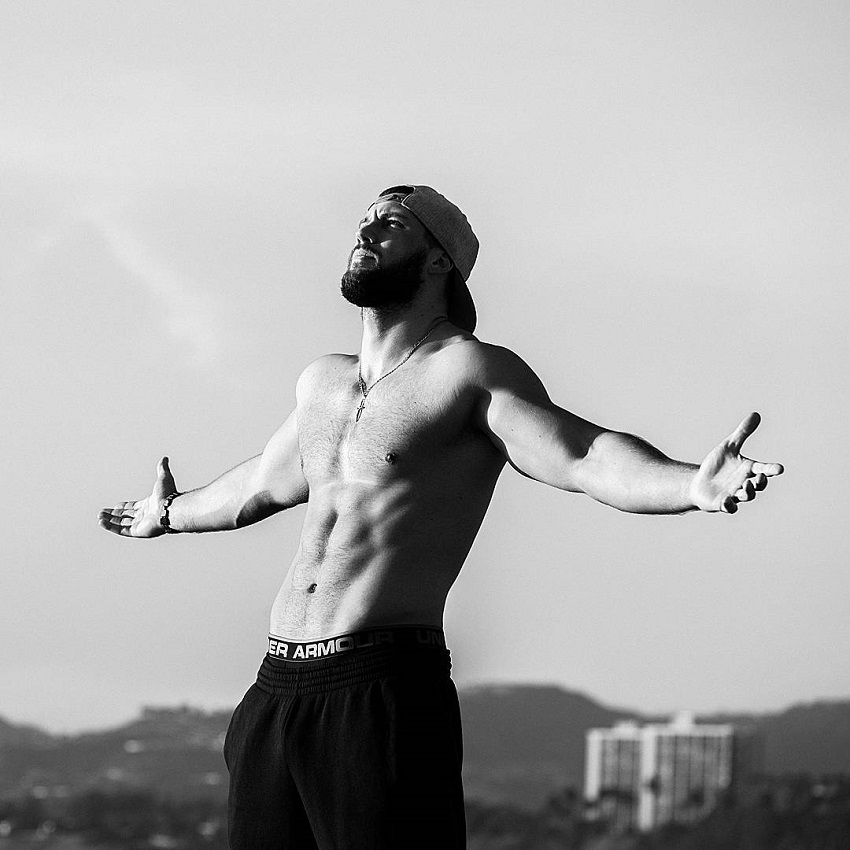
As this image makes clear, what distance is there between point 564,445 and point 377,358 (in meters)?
0.66

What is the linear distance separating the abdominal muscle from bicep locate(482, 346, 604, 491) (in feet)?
0.69

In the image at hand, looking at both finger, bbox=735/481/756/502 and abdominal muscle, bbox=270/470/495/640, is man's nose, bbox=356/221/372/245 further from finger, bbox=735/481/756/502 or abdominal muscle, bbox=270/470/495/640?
finger, bbox=735/481/756/502

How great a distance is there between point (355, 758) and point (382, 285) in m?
1.16

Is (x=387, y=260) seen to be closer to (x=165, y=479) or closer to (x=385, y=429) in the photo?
(x=385, y=429)

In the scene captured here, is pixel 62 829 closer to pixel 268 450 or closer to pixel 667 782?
A: pixel 667 782

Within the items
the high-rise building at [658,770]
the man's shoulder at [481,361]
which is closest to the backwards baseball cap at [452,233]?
the man's shoulder at [481,361]

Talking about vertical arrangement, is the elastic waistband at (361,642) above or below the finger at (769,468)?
below

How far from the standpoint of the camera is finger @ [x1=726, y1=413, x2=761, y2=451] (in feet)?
10.1

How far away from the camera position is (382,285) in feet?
13.0

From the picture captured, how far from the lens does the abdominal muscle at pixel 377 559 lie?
3689mm

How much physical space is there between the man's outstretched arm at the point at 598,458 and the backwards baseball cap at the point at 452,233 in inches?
14.5

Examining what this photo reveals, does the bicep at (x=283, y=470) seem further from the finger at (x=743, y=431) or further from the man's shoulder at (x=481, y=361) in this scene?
the finger at (x=743, y=431)

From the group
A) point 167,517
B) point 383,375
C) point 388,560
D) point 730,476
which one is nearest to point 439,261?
point 383,375

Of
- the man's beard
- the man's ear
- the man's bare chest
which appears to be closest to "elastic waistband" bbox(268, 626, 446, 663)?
the man's bare chest
